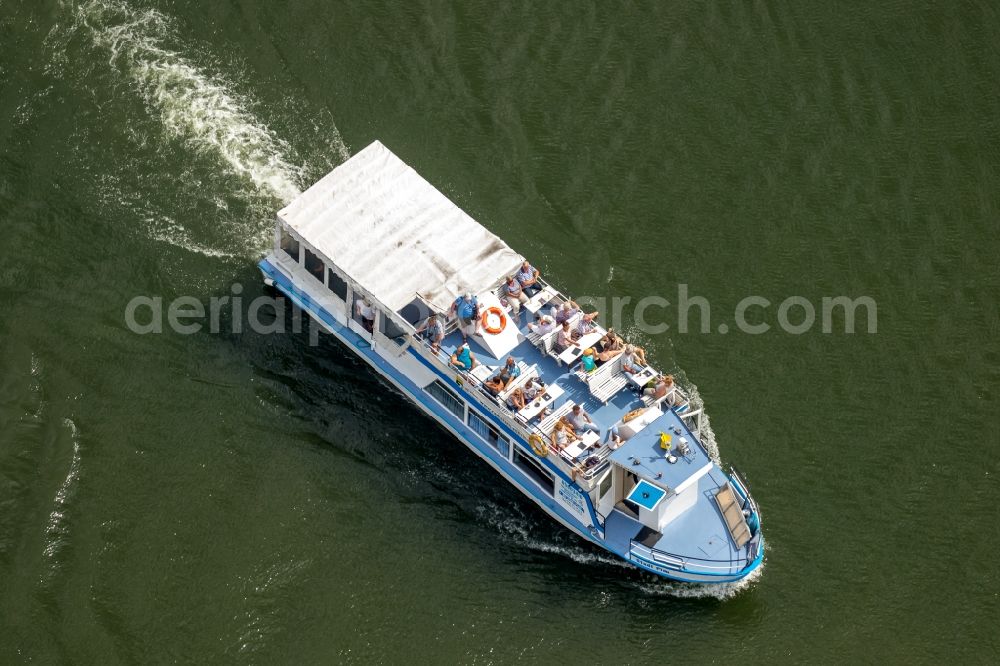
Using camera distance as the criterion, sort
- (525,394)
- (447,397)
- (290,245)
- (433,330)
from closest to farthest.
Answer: (525,394)
(433,330)
(447,397)
(290,245)

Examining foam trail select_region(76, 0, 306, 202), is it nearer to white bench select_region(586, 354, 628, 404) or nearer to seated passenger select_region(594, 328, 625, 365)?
seated passenger select_region(594, 328, 625, 365)

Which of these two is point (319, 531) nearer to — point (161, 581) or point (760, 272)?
point (161, 581)

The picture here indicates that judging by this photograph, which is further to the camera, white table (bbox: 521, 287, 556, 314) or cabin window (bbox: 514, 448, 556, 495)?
white table (bbox: 521, 287, 556, 314)

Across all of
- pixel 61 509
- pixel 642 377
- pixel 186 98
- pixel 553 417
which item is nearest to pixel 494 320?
pixel 553 417

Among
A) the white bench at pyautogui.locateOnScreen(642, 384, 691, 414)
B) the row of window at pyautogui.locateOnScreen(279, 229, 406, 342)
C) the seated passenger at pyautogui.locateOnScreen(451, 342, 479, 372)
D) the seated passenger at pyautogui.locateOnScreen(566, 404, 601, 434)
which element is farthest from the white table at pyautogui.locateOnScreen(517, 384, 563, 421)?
the row of window at pyautogui.locateOnScreen(279, 229, 406, 342)

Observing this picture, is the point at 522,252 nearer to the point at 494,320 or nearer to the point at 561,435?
the point at 494,320

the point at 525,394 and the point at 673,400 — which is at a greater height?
the point at 525,394

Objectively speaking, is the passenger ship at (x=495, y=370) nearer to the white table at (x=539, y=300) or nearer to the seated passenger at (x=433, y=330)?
the white table at (x=539, y=300)
